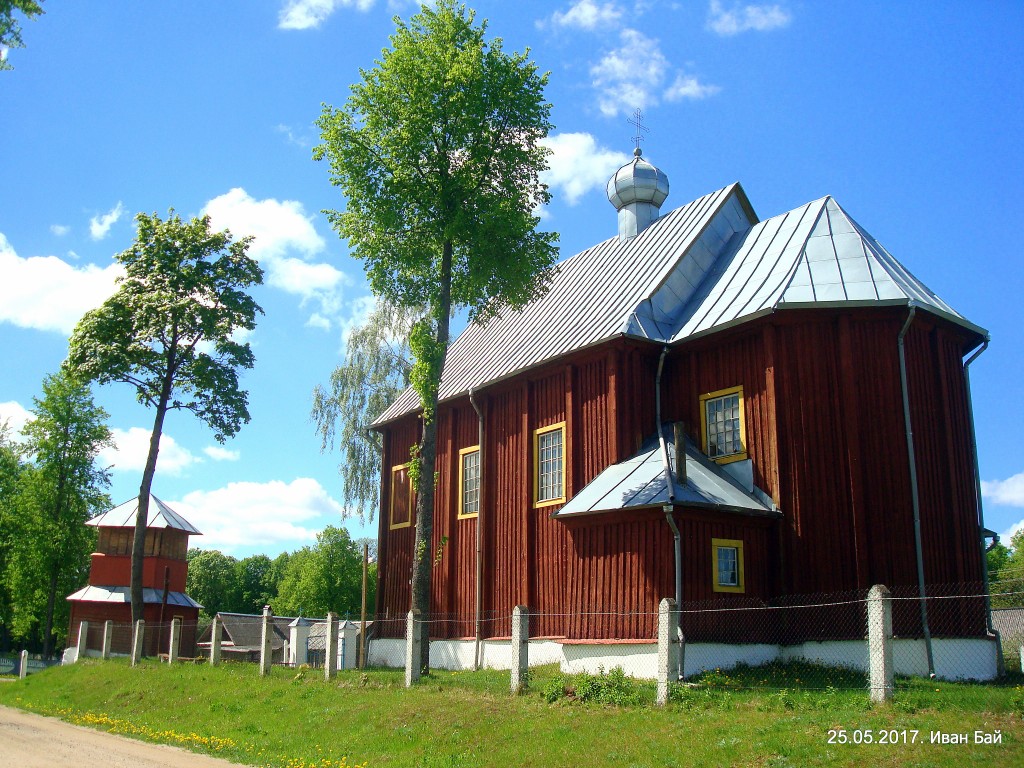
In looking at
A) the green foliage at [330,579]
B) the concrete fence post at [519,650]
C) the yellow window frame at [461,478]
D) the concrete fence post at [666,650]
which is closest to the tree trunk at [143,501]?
the yellow window frame at [461,478]

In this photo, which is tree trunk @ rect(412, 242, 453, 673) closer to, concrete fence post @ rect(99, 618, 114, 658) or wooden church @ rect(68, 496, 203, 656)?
concrete fence post @ rect(99, 618, 114, 658)

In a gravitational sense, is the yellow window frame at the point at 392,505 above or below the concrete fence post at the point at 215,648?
above

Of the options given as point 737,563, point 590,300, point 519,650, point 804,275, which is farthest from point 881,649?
point 590,300

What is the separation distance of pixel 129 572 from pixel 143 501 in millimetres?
8343

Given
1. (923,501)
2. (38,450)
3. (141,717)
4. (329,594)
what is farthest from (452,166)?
(329,594)

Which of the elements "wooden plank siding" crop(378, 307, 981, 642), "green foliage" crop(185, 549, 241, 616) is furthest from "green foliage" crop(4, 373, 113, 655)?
"green foliage" crop(185, 549, 241, 616)

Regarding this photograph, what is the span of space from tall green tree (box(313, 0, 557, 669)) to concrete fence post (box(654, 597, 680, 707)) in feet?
20.5

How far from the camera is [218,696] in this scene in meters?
17.7

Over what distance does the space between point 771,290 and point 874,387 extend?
2.54 metres

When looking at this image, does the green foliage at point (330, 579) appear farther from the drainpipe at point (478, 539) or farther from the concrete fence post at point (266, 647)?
the concrete fence post at point (266, 647)

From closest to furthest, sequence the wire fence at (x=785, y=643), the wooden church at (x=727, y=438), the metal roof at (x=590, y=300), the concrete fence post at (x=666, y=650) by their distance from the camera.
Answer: the concrete fence post at (x=666, y=650)
the wire fence at (x=785, y=643)
the wooden church at (x=727, y=438)
the metal roof at (x=590, y=300)

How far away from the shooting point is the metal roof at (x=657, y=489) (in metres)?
15.7

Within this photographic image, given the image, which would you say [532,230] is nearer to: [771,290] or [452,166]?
[452,166]

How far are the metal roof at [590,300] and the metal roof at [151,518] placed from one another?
45.1 feet
